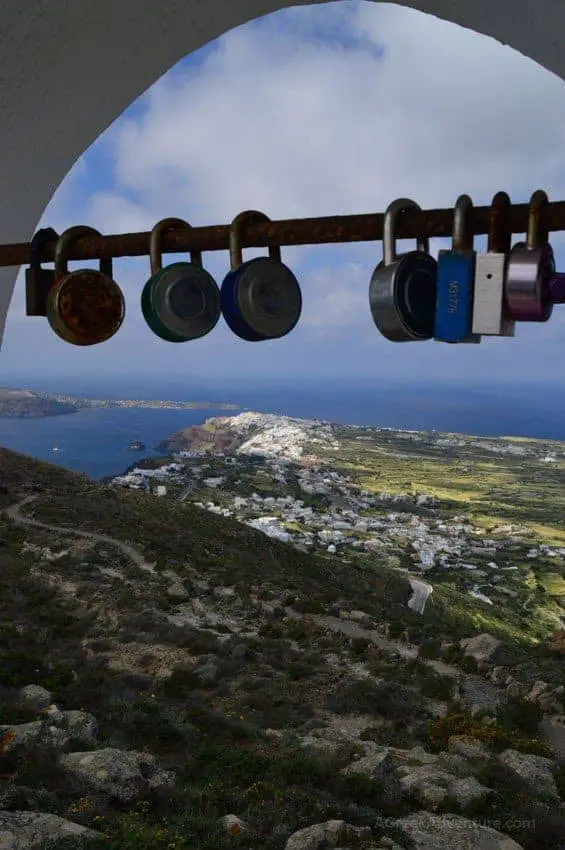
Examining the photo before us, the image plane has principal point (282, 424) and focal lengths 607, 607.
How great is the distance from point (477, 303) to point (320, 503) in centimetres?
7760

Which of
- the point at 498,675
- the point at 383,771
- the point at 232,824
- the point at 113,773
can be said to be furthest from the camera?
the point at 498,675

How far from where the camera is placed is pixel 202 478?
76750 mm

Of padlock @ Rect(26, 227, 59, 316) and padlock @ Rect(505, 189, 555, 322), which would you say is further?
padlock @ Rect(26, 227, 59, 316)

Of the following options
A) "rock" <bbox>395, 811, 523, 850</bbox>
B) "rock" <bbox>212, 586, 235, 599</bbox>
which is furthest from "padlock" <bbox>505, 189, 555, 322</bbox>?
"rock" <bbox>212, 586, 235, 599</bbox>

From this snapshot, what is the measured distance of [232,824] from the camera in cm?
901

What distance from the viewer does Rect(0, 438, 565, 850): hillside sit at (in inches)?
351

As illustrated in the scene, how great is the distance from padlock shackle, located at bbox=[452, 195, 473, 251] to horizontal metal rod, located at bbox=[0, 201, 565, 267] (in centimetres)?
2

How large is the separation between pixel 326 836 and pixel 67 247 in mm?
9160

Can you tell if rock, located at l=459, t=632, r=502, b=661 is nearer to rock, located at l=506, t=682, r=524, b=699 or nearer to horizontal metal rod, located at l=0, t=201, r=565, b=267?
rock, located at l=506, t=682, r=524, b=699

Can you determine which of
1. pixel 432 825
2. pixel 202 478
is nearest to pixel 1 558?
pixel 432 825

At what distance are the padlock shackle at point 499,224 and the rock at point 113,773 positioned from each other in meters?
9.91

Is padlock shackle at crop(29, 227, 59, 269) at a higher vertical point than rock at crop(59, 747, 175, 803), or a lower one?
higher

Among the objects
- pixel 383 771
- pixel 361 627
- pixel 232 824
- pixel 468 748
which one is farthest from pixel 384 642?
pixel 232 824

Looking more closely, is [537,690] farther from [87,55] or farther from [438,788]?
[87,55]
